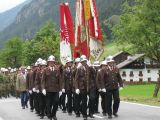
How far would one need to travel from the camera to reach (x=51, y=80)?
16.2m

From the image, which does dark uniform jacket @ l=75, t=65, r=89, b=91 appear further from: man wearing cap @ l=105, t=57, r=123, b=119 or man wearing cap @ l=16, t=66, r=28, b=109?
man wearing cap @ l=16, t=66, r=28, b=109

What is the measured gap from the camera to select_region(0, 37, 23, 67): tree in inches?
4584

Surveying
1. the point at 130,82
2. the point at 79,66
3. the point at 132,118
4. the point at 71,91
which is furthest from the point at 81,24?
the point at 130,82

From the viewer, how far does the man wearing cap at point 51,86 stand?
52.6ft

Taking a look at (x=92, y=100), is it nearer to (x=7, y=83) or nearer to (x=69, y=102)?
(x=69, y=102)

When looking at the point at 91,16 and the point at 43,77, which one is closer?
the point at 43,77

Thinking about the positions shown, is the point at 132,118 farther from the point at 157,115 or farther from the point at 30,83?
the point at 30,83

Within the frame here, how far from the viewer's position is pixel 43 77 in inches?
641

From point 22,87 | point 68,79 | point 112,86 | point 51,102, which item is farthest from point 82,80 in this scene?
point 22,87

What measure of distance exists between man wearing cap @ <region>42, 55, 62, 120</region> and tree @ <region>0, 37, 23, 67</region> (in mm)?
99791

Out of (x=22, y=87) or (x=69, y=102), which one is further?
(x=22, y=87)

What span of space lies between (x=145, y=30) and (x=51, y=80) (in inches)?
668

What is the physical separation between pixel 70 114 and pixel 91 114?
2261 mm

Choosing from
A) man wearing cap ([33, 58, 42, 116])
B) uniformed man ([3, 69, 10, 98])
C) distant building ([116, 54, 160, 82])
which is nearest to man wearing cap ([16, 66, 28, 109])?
man wearing cap ([33, 58, 42, 116])
